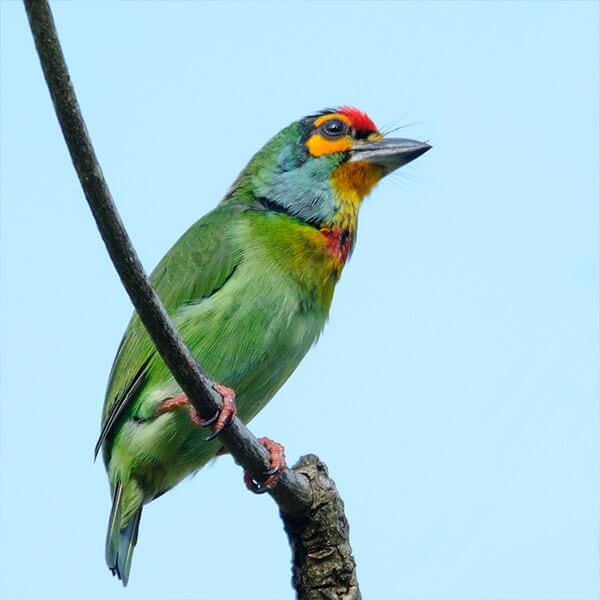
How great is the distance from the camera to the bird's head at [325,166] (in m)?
4.96

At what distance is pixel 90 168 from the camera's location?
110 inches

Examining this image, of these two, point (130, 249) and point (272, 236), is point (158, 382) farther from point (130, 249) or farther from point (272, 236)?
point (130, 249)

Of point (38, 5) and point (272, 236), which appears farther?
point (272, 236)

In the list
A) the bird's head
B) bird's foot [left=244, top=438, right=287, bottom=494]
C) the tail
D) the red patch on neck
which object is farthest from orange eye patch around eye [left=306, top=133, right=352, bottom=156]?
the tail

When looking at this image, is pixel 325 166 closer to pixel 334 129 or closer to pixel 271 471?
pixel 334 129

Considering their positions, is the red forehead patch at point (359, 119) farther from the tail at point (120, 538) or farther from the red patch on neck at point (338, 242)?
the tail at point (120, 538)

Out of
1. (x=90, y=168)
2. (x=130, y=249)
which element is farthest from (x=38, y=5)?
(x=130, y=249)

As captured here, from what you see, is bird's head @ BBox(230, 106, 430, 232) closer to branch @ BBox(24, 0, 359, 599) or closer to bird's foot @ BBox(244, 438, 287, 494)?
bird's foot @ BBox(244, 438, 287, 494)

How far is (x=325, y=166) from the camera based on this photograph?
5.11 meters

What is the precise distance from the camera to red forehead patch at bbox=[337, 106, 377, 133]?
538 cm

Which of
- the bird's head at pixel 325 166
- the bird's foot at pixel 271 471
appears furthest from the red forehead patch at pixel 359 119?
the bird's foot at pixel 271 471

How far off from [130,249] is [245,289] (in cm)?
153

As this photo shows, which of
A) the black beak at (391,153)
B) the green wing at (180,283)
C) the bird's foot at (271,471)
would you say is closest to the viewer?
the bird's foot at (271,471)

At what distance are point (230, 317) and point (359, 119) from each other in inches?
55.3
